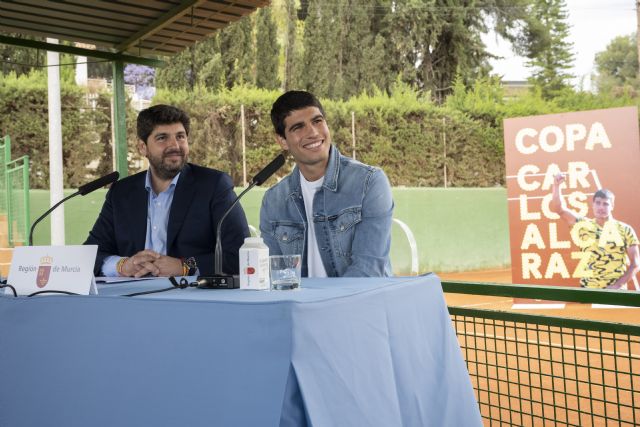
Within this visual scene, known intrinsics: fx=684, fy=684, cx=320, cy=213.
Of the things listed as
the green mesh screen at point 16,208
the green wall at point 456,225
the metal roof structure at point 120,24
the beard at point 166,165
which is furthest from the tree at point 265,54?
the beard at point 166,165

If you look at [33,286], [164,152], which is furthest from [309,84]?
[33,286]

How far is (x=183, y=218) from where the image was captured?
246 centimetres

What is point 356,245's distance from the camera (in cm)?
207

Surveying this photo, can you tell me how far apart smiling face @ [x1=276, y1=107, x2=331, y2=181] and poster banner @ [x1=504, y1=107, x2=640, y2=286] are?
6.84 meters

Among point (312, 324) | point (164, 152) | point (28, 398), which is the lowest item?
point (28, 398)

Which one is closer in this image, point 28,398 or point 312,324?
point 312,324

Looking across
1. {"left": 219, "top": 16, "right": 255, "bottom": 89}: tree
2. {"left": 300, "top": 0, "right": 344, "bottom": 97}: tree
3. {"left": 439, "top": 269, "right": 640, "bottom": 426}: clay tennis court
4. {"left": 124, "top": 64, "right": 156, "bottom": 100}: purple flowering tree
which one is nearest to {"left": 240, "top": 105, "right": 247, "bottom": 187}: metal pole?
{"left": 219, "top": 16, "right": 255, "bottom": 89}: tree

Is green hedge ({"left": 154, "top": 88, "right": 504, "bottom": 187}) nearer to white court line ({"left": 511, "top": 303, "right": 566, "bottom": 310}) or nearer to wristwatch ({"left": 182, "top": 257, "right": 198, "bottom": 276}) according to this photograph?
white court line ({"left": 511, "top": 303, "right": 566, "bottom": 310})

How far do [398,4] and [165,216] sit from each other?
16376mm

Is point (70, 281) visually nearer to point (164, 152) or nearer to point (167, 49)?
point (164, 152)

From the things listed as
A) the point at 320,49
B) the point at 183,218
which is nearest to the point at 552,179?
the point at 183,218

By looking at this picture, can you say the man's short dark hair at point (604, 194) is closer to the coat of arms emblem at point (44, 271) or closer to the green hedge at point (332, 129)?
the green hedge at point (332, 129)

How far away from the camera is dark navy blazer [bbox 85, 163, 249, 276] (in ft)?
8.04

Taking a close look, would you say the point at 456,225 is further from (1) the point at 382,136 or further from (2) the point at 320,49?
(2) the point at 320,49
